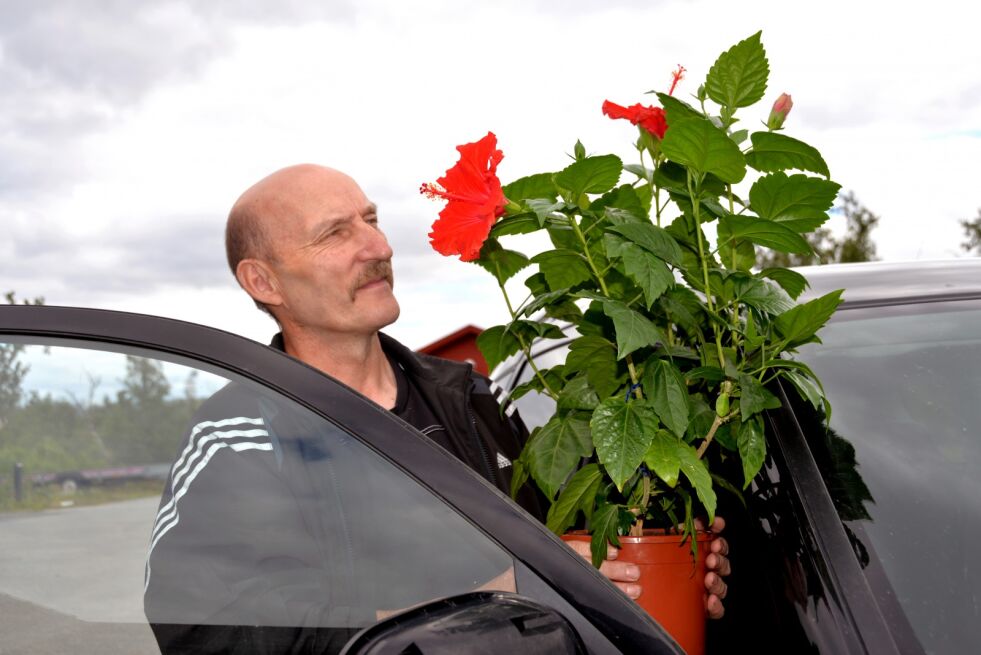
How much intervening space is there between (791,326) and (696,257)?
24 cm

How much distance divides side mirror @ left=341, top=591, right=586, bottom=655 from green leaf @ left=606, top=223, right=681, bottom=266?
65cm

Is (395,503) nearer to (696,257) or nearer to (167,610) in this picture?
(167,610)

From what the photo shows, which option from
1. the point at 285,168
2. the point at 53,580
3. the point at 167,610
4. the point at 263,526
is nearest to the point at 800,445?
the point at 263,526

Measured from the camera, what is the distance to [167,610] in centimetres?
131

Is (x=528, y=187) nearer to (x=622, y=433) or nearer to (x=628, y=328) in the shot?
(x=628, y=328)

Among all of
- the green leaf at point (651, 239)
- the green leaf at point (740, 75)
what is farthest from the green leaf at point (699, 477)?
the green leaf at point (740, 75)

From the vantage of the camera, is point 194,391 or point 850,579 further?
point 850,579

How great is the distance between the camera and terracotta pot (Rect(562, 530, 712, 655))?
5.63ft

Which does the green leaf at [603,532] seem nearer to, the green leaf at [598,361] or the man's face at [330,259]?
the green leaf at [598,361]

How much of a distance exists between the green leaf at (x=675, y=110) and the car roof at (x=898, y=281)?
57cm

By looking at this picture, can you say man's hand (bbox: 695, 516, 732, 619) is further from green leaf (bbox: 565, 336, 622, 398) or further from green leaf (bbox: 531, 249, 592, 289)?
green leaf (bbox: 531, 249, 592, 289)

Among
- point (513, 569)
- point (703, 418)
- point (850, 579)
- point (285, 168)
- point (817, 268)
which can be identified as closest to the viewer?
point (513, 569)

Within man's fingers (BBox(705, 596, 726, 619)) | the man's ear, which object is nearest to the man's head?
the man's ear

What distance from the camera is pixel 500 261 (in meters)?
2.05
